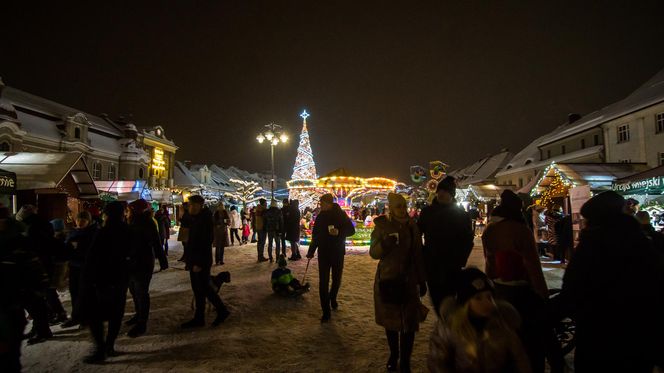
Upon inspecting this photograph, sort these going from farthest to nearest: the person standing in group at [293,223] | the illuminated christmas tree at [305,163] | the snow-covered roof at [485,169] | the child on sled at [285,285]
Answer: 1. the snow-covered roof at [485,169]
2. the illuminated christmas tree at [305,163]
3. the person standing in group at [293,223]
4. the child on sled at [285,285]

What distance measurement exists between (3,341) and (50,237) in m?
2.60

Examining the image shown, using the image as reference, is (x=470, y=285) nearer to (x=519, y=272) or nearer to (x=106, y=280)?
(x=519, y=272)

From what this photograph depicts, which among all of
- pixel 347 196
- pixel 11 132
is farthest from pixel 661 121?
pixel 11 132

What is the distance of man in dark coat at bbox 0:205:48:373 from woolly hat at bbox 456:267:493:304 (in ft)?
11.4

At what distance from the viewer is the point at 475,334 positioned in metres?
2.24

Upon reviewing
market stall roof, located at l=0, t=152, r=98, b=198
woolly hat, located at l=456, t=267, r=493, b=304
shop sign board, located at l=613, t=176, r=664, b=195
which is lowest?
woolly hat, located at l=456, t=267, r=493, b=304

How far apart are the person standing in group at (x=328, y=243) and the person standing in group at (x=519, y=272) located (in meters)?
2.58

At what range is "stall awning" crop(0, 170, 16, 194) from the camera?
25.7 ft

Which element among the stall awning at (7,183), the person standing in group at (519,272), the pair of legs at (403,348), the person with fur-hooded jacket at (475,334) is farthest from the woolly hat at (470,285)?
the stall awning at (7,183)

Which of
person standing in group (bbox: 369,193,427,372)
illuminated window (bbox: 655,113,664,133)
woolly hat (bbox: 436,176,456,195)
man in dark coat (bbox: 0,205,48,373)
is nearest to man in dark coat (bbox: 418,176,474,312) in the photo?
woolly hat (bbox: 436,176,456,195)

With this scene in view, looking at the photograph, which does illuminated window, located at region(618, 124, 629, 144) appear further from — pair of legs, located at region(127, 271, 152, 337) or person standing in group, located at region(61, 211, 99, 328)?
person standing in group, located at region(61, 211, 99, 328)

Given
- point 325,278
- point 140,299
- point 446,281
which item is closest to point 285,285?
point 325,278

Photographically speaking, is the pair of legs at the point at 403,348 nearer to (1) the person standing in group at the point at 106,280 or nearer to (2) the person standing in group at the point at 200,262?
(2) the person standing in group at the point at 200,262

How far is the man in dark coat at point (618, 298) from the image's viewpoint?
7.53 ft
